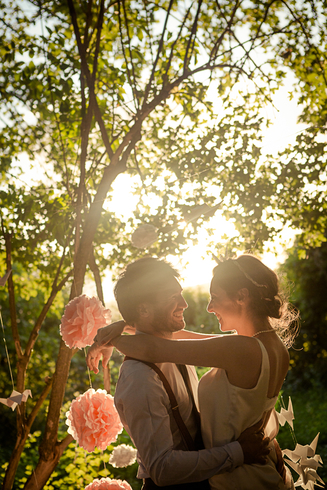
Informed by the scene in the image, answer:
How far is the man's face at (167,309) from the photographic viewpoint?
160cm

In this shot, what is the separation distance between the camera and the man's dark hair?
1.59 m

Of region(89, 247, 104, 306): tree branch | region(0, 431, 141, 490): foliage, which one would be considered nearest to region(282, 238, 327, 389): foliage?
region(0, 431, 141, 490): foliage

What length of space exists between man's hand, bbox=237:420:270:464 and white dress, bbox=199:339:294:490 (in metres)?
0.02

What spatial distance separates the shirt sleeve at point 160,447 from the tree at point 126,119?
104 centimetres

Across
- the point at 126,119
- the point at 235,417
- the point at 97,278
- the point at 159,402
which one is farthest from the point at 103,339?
the point at 126,119

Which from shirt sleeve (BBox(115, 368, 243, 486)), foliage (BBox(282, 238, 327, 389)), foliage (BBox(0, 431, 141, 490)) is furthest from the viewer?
foliage (BBox(282, 238, 327, 389))

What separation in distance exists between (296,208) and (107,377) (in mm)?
1856

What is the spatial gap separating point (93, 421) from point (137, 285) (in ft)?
2.15

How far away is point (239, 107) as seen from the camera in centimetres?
287

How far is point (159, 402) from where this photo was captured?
1350 mm

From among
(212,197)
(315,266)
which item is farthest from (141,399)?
(315,266)

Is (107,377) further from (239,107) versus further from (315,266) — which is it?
(315,266)

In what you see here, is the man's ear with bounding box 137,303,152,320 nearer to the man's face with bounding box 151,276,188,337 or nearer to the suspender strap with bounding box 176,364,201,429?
the man's face with bounding box 151,276,188,337

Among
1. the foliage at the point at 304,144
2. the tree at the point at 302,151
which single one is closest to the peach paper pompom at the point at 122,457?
the tree at the point at 302,151
